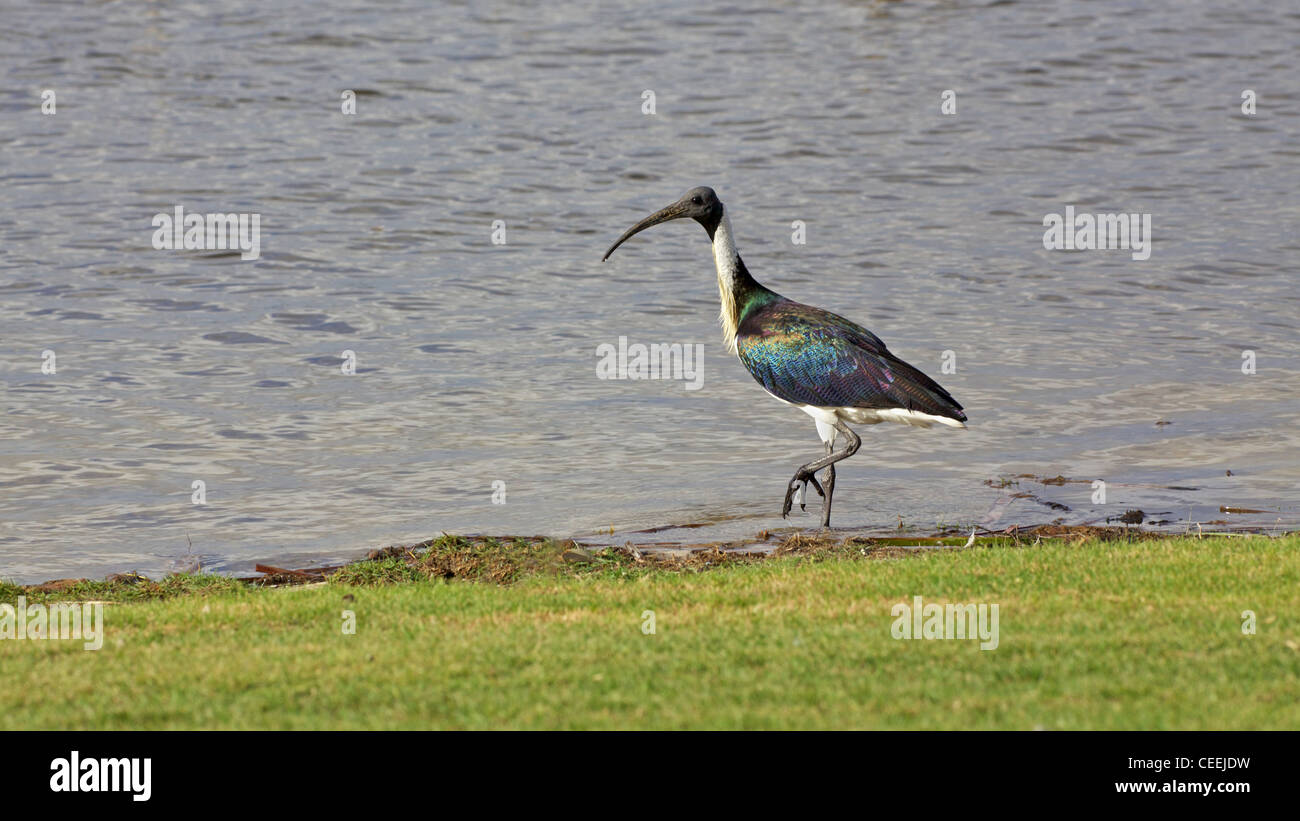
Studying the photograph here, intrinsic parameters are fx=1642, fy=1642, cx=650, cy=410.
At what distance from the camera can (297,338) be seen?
16812 mm

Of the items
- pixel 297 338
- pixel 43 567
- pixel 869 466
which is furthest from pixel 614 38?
pixel 43 567

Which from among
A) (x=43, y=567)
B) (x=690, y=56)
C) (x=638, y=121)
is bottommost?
(x=43, y=567)

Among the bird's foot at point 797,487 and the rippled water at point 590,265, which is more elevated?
the rippled water at point 590,265

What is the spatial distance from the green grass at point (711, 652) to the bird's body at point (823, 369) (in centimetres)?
153

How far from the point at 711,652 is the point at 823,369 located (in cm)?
403

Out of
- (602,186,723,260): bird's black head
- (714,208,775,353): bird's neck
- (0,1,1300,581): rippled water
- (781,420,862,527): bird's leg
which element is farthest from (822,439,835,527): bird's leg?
(602,186,723,260): bird's black head

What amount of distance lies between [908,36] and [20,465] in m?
25.8

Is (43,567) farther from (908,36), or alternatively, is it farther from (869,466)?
(908,36)

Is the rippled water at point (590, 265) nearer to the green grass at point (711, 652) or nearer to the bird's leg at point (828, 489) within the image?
the bird's leg at point (828, 489)

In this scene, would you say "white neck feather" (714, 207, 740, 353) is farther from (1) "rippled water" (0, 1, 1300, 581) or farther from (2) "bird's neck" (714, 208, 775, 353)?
(1) "rippled water" (0, 1, 1300, 581)

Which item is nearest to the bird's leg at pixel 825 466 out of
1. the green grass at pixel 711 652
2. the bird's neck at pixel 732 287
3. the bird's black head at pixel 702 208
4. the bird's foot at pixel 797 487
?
the bird's foot at pixel 797 487

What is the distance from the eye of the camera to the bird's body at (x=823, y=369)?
10.7m

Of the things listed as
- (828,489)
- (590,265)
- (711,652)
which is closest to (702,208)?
(828,489)

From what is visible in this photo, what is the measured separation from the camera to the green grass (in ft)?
20.9
